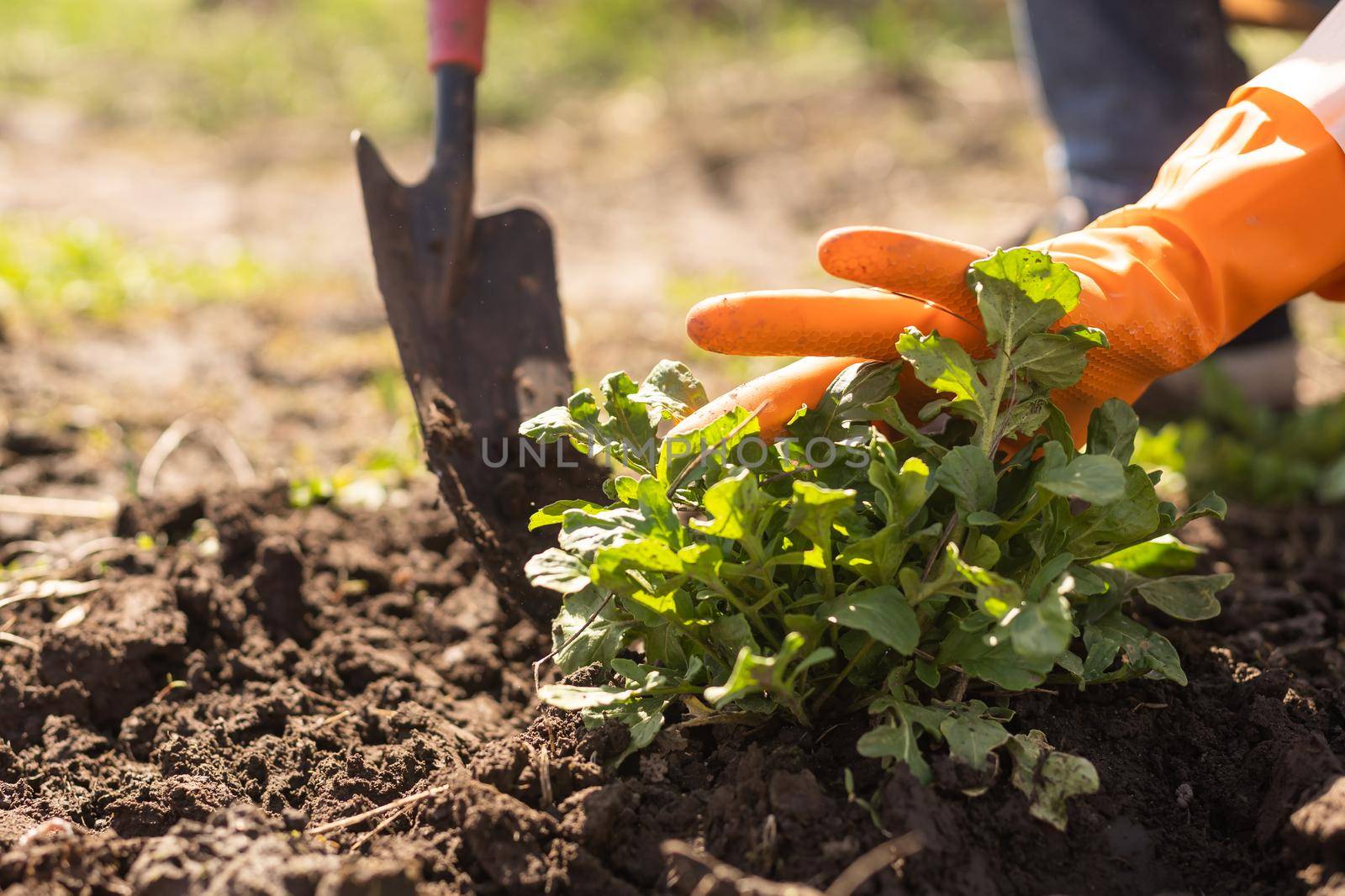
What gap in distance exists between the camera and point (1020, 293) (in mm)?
1566

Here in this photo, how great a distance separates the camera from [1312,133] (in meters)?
1.95

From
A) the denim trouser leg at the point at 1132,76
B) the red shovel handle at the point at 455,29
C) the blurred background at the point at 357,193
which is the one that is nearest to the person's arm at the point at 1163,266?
the blurred background at the point at 357,193

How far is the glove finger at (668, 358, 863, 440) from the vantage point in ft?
5.71

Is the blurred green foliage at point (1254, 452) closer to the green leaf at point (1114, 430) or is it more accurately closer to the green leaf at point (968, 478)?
the green leaf at point (1114, 430)

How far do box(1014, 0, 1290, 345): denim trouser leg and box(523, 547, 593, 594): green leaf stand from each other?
2.48 m

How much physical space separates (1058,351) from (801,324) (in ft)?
1.25

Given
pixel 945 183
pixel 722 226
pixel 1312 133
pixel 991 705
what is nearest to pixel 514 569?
pixel 991 705

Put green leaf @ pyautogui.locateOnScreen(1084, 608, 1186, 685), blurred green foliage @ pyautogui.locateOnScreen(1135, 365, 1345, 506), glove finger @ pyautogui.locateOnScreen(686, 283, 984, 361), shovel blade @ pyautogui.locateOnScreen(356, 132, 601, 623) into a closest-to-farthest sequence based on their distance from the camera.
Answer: green leaf @ pyautogui.locateOnScreen(1084, 608, 1186, 685), glove finger @ pyautogui.locateOnScreen(686, 283, 984, 361), shovel blade @ pyautogui.locateOnScreen(356, 132, 601, 623), blurred green foliage @ pyautogui.locateOnScreen(1135, 365, 1345, 506)

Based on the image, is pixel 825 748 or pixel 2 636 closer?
pixel 825 748

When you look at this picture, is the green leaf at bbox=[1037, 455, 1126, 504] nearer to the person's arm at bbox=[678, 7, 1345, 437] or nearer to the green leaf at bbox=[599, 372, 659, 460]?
the person's arm at bbox=[678, 7, 1345, 437]

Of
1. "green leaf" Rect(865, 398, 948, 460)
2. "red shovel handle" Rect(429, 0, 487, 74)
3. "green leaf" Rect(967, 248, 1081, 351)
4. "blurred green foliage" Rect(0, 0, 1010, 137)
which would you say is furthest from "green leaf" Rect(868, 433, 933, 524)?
"blurred green foliage" Rect(0, 0, 1010, 137)

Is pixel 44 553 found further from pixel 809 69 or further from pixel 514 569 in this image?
pixel 809 69

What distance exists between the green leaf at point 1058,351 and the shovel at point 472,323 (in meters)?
0.81

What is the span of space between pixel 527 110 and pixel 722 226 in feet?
7.39
